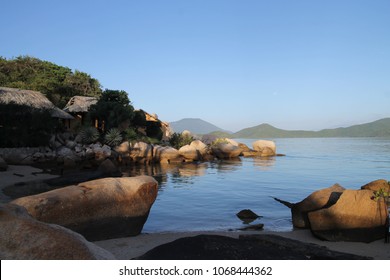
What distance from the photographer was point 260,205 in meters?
16.0

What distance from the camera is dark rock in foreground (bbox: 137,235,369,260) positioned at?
588 cm

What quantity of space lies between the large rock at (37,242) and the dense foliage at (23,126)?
26.9 metres

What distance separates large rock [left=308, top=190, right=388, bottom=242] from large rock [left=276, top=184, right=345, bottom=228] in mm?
1173

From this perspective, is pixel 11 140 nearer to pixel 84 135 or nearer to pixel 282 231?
pixel 84 135

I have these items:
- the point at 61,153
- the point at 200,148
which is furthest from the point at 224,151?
the point at 61,153

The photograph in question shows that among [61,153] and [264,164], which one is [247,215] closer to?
[61,153]

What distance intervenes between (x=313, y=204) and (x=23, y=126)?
989 inches

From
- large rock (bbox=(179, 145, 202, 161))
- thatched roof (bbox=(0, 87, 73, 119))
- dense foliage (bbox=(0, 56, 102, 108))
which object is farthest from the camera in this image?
dense foliage (bbox=(0, 56, 102, 108))

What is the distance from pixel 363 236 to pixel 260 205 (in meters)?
6.88

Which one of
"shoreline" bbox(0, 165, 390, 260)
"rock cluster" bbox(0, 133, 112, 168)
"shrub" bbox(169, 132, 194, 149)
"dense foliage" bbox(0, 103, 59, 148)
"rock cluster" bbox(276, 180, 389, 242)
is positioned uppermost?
"dense foliage" bbox(0, 103, 59, 148)

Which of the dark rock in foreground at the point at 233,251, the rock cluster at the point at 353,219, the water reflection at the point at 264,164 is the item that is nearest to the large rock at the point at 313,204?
the rock cluster at the point at 353,219

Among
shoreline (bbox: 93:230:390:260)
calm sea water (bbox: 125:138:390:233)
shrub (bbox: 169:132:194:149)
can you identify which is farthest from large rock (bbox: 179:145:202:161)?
shoreline (bbox: 93:230:390:260)

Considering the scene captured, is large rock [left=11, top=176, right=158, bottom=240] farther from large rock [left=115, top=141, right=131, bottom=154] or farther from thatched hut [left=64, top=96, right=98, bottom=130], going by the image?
thatched hut [left=64, top=96, right=98, bottom=130]
